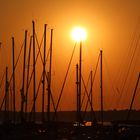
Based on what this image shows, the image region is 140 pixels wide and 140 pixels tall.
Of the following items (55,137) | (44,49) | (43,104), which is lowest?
(55,137)

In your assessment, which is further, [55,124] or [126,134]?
[55,124]

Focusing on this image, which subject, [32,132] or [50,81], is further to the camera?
[50,81]

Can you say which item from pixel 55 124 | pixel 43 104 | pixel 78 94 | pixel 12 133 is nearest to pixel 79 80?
pixel 78 94

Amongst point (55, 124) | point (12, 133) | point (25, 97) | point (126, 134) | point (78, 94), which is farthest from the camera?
point (78, 94)

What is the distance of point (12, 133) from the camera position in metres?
41.6

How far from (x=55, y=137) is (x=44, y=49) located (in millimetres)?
10468

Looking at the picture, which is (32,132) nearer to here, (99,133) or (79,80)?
(99,133)

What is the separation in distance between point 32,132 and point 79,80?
10893mm

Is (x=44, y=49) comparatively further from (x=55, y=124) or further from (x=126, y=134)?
(x=126, y=134)

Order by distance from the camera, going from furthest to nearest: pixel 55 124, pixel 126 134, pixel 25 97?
pixel 25 97
pixel 55 124
pixel 126 134

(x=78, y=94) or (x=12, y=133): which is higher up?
(x=78, y=94)

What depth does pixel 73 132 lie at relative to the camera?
144ft

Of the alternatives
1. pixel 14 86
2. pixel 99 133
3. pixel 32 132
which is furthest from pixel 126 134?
pixel 14 86

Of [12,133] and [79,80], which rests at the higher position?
[79,80]
